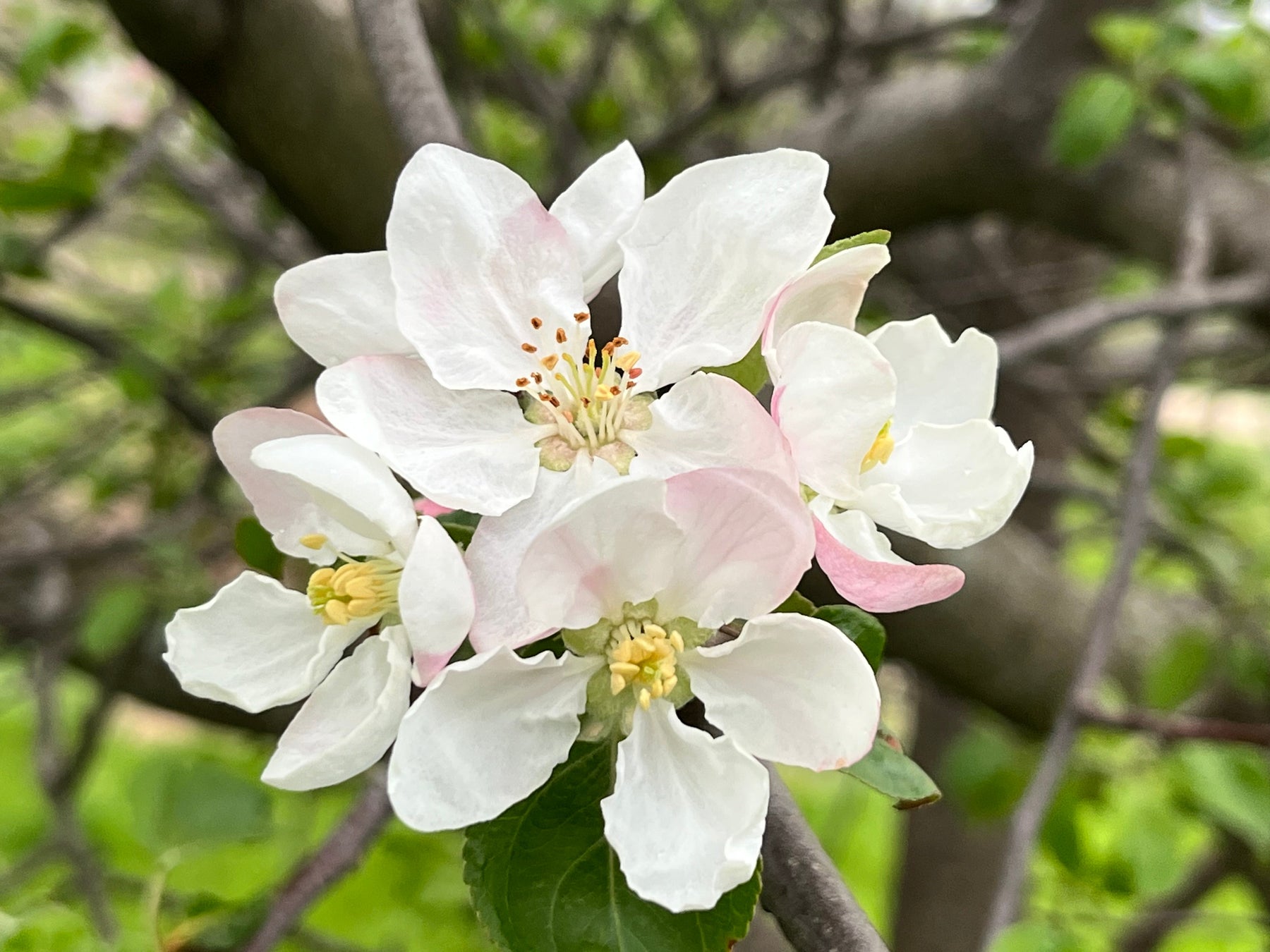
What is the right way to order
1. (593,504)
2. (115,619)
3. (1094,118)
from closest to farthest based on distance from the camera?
(593,504)
(1094,118)
(115,619)

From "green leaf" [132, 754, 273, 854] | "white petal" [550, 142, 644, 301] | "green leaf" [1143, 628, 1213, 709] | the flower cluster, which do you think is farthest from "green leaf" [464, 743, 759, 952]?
"green leaf" [1143, 628, 1213, 709]

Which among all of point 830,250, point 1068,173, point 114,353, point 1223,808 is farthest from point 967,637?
point 114,353

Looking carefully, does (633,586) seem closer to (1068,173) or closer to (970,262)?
(1068,173)

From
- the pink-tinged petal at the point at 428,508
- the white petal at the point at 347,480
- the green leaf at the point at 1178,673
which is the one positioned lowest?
the green leaf at the point at 1178,673

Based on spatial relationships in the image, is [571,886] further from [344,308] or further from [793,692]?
[344,308]

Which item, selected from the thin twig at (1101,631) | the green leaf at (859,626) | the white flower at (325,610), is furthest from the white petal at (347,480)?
the thin twig at (1101,631)

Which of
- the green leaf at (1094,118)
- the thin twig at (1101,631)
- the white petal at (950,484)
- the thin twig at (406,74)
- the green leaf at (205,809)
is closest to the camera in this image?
the white petal at (950,484)

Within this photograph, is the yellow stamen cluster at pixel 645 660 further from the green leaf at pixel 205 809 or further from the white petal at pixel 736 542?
the green leaf at pixel 205 809

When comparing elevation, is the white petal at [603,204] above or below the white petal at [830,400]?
above

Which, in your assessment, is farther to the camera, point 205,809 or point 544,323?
point 205,809

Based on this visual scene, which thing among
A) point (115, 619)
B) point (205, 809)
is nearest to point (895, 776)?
point (205, 809)
